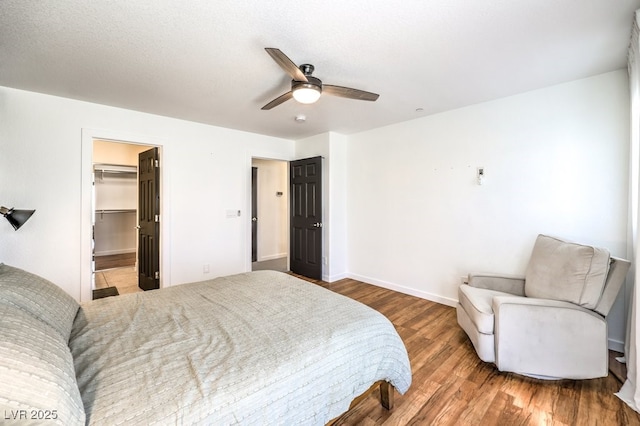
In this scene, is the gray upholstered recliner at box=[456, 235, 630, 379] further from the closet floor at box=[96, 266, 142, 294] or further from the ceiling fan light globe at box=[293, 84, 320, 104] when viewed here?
the closet floor at box=[96, 266, 142, 294]

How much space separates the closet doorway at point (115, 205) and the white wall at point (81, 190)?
238cm

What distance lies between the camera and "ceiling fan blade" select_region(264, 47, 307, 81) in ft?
5.50

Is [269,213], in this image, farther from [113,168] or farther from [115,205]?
[115,205]

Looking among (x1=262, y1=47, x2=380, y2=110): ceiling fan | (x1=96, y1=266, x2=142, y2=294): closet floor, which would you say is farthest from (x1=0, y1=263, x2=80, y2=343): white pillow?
(x1=96, y1=266, x2=142, y2=294): closet floor

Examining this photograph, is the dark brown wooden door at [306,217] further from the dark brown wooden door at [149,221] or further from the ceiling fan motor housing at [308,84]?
the ceiling fan motor housing at [308,84]

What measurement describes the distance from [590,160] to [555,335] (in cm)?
173

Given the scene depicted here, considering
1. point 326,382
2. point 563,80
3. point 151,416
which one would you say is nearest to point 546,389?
point 326,382

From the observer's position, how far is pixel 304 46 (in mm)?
2025

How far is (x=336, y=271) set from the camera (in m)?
4.63

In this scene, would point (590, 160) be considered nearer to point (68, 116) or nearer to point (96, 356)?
point (96, 356)

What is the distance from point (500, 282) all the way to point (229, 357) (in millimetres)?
2701

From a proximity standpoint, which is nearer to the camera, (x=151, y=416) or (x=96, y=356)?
(x=151, y=416)

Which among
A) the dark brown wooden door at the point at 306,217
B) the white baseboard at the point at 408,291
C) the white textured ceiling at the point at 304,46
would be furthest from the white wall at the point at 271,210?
the white textured ceiling at the point at 304,46

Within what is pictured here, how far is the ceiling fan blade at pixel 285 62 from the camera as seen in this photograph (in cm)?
168
